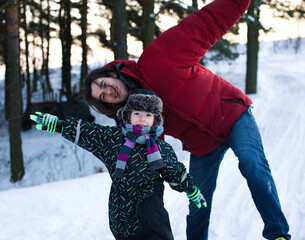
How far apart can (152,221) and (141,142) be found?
0.53 meters

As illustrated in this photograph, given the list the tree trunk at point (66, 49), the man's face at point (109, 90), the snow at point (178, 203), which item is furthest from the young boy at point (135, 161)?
the tree trunk at point (66, 49)

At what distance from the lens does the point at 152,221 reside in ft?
6.80

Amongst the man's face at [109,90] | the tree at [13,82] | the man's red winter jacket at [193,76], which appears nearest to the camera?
the man's red winter jacket at [193,76]

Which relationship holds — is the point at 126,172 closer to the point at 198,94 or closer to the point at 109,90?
the point at 109,90

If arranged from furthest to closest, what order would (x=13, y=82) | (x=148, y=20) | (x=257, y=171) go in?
(x=13, y=82) → (x=148, y=20) → (x=257, y=171)

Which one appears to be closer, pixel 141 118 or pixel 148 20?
pixel 141 118

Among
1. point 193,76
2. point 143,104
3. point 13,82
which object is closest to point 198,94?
point 193,76

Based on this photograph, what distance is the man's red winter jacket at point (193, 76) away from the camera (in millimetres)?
2150

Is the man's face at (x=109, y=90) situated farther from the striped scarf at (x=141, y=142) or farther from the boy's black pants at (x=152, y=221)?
the boy's black pants at (x=152, y=221)

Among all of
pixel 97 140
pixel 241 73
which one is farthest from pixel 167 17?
pixel 97 140

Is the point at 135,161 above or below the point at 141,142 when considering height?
below

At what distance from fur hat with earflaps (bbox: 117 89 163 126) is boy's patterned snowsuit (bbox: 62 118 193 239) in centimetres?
14

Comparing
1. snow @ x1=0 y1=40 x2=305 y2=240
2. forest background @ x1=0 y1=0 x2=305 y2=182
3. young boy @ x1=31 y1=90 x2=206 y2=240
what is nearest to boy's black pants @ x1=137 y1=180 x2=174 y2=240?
young boy @ x1=31 y1=90 x2=206 y2=240

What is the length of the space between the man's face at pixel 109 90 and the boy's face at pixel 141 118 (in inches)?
7.7
